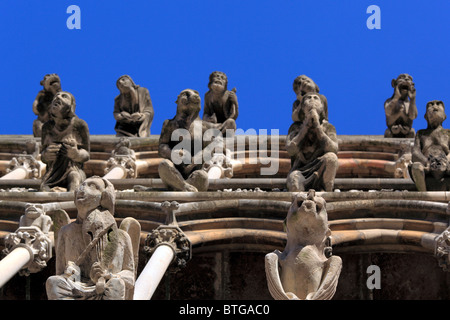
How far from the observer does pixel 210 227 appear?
1994cm

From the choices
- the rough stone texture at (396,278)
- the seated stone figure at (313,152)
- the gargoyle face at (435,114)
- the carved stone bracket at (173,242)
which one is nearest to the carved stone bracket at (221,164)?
the seated stone figure at (313,152)

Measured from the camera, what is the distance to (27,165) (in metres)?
27.8

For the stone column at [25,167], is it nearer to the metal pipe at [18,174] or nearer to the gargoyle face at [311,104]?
the metal pipe at [18,174]

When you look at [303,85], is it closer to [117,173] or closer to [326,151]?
[117,173]

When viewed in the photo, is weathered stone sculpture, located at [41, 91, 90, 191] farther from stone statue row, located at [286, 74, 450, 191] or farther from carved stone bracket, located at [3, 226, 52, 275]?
stone statue row, located at [286, 74, 450, 191]

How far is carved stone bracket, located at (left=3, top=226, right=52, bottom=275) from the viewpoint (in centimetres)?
1872

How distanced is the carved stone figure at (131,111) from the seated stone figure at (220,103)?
2214 mm

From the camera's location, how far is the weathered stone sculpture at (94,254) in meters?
14.6

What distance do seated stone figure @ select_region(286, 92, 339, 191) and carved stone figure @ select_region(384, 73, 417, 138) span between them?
27.7 feet

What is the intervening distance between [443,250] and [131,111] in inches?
546

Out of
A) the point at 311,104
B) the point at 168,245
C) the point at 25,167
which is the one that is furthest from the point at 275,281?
the point at 25,167
